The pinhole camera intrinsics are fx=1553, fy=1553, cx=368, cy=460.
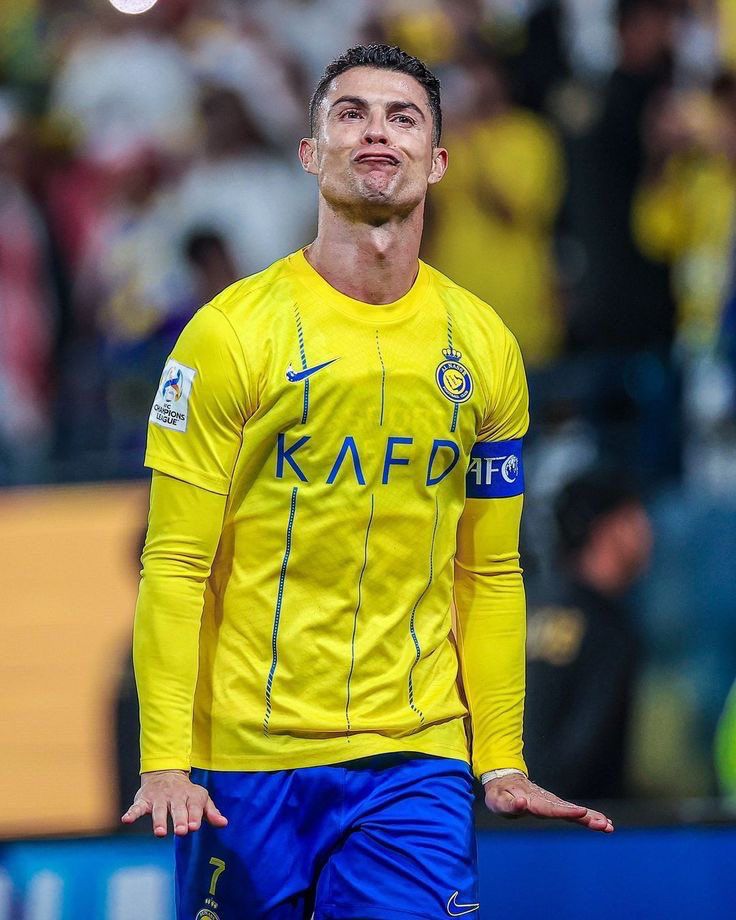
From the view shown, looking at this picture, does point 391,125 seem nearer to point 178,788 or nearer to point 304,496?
point 304,496

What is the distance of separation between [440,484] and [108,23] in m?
5.43

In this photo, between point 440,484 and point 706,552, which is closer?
point 440,484

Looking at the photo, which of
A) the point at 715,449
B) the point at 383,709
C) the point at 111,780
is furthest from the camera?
the point at 715,449


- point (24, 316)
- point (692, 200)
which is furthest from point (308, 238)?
point (692, 200)

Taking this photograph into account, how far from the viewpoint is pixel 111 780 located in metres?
5.84

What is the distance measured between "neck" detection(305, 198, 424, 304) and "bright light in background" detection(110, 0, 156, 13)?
16.6ft

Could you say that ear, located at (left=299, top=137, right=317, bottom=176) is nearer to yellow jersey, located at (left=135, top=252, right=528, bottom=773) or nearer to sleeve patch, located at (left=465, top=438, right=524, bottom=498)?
yellow jersey, located at (left=135, top=252, right=528, bottom=773)

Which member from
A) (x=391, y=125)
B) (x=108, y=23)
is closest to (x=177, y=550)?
(x=391, y=125)

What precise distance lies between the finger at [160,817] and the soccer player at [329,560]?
3.0 inches

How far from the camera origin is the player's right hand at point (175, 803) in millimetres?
2383

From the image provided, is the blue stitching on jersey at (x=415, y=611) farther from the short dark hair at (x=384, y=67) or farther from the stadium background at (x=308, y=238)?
the stadium background at (x=308, y=238)

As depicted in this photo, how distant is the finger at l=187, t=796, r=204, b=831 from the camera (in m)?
2.40

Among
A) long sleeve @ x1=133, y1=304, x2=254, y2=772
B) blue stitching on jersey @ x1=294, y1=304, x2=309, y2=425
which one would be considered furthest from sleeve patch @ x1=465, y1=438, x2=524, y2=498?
long sleeve @ x1=133, y1=304, x2=254, y2=772

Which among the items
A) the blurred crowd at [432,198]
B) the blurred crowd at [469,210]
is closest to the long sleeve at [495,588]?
the blurred crowd at [469,210]
